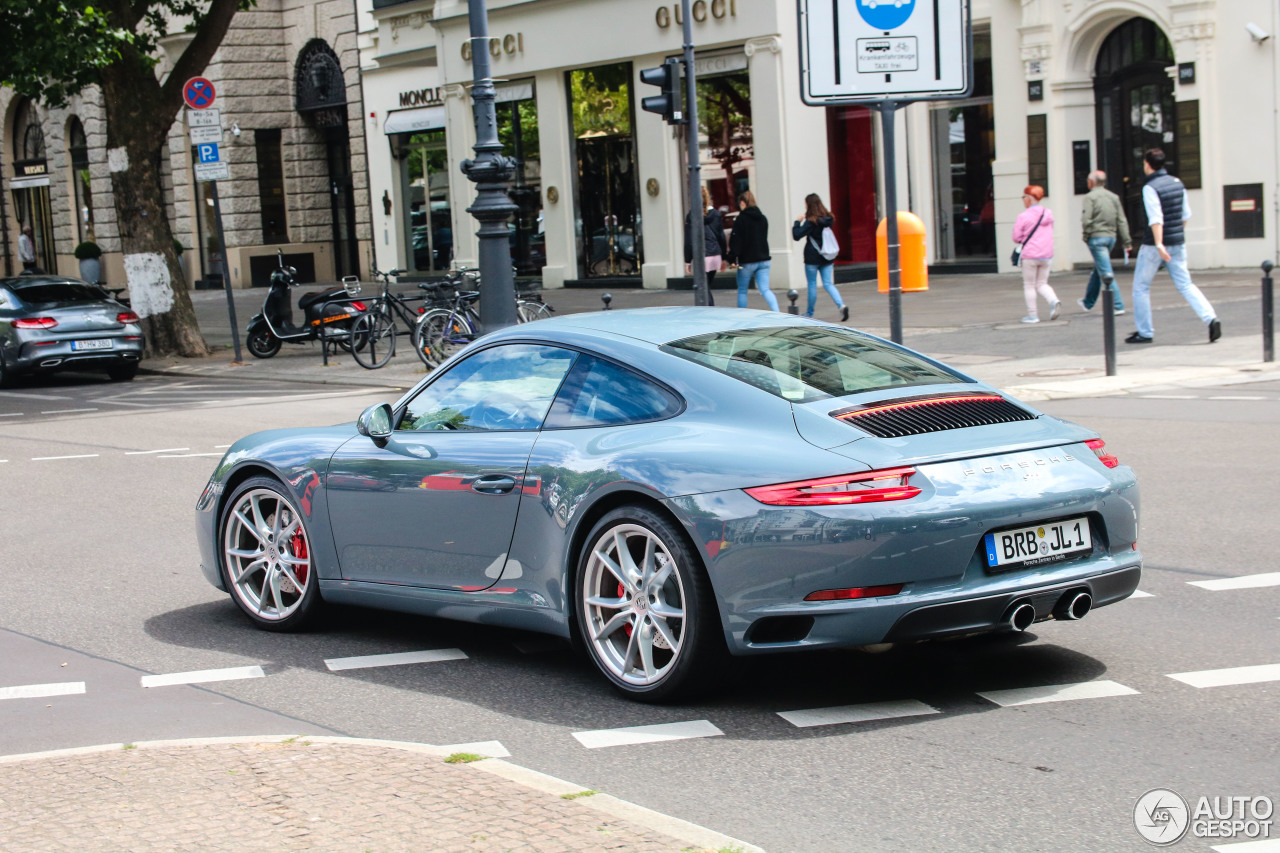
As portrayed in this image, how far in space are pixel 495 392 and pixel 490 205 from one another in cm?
941

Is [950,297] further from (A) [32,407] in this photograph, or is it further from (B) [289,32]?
(B) [289,32]

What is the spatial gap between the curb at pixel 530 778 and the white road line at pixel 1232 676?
2149 mm

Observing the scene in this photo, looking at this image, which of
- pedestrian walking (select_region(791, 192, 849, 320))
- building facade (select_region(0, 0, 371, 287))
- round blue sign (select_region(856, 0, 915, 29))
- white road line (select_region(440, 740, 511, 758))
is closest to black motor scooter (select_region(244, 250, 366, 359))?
pedestrian walking (select_region(791, 192, 849, 320))

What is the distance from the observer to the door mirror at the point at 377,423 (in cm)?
627

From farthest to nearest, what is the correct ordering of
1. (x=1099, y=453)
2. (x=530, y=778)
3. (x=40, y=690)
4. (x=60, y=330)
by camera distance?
1. (x=60, y=330)
2. (x=40, y=690)
3. (x=1099, y=453)
4. (x=530, y=778)

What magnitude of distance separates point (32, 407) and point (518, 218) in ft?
51.5

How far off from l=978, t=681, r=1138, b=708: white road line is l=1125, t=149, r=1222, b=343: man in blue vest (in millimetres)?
12149

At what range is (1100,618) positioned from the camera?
20.7 ft

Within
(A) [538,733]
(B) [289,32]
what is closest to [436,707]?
(A) [538,733]

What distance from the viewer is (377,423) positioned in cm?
628

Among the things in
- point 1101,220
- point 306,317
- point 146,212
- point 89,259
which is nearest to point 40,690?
point 1101,220

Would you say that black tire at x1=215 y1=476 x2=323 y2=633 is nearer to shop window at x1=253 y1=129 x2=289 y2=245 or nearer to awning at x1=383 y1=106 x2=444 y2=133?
awning at x1=383 y1=106 x2=444 y2=133

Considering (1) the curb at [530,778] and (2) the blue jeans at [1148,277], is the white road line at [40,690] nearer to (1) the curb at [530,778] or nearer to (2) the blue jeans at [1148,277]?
(1) the curb at [530,778]

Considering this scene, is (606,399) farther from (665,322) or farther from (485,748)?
(485,748)
